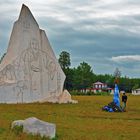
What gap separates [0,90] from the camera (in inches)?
1366

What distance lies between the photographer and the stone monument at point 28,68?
117ft

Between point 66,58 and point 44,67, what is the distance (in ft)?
182

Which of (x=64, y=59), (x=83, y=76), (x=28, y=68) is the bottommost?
(x=28, y=68)

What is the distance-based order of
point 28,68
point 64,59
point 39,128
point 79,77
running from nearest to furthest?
1. point 39,128
2. point 28,68
3. point 64,59
4. point 79,77

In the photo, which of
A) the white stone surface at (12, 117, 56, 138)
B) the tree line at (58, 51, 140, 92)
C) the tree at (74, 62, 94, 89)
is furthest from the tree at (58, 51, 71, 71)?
the white stone surface at (12, 117, 56, 138)

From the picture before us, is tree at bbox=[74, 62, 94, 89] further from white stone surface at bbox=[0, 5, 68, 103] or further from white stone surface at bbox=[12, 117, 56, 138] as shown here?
white stone surface at bbox=[12, 117, 56, 138]

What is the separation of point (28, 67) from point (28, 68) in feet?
0.32

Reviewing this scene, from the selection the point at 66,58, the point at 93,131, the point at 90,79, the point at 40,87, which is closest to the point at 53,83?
the point at 40,87

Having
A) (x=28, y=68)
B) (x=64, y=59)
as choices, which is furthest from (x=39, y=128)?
(x=64, y=59)

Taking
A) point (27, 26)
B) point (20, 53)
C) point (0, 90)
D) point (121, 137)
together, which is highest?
point (27, 26)

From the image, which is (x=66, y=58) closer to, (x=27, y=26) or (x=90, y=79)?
(x=90, y=79)

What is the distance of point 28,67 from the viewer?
3741cm

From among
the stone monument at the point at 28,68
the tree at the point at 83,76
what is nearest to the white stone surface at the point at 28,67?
the stone monument at the point at 28,68

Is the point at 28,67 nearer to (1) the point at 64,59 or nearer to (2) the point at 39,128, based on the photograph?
(2) the point at 39,128
